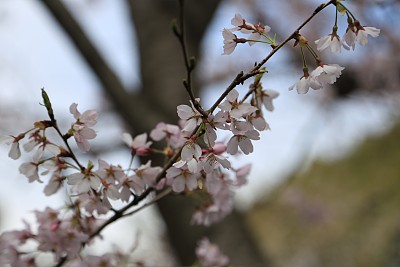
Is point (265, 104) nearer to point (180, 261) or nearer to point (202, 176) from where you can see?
point (202, 176)

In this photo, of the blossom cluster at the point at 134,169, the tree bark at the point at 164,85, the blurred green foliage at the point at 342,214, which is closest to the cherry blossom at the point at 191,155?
the blossom cluster at the point at 134,169

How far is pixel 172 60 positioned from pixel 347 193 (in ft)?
15.2

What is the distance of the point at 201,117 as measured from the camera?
52 centimetres

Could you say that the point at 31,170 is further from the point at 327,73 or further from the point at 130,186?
the point at 327,73

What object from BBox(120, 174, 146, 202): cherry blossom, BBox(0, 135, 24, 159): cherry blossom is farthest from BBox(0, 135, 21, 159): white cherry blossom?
BBox(120, 174, 146, 202): cherry blossom

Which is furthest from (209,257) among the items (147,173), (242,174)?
(147,173)

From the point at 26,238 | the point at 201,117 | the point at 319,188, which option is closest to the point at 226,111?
the point at 201,117

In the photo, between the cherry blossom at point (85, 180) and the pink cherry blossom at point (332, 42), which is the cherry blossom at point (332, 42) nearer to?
the pink cherry blossom at point (332, 42)

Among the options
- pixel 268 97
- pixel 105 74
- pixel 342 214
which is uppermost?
pixel 342 214

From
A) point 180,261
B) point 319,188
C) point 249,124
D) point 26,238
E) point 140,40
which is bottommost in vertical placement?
point 249,124

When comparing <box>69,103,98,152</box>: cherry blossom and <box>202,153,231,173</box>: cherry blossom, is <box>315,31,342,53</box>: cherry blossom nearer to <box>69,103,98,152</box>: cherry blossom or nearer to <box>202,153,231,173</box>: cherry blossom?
<box>202,153,231,173</box>: cherry blossom

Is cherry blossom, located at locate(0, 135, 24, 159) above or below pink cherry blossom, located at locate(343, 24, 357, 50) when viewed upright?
above

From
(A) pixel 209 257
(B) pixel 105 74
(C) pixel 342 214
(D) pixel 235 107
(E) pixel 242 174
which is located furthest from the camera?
(C) pixel 342 214

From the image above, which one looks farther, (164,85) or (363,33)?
(164,85)
